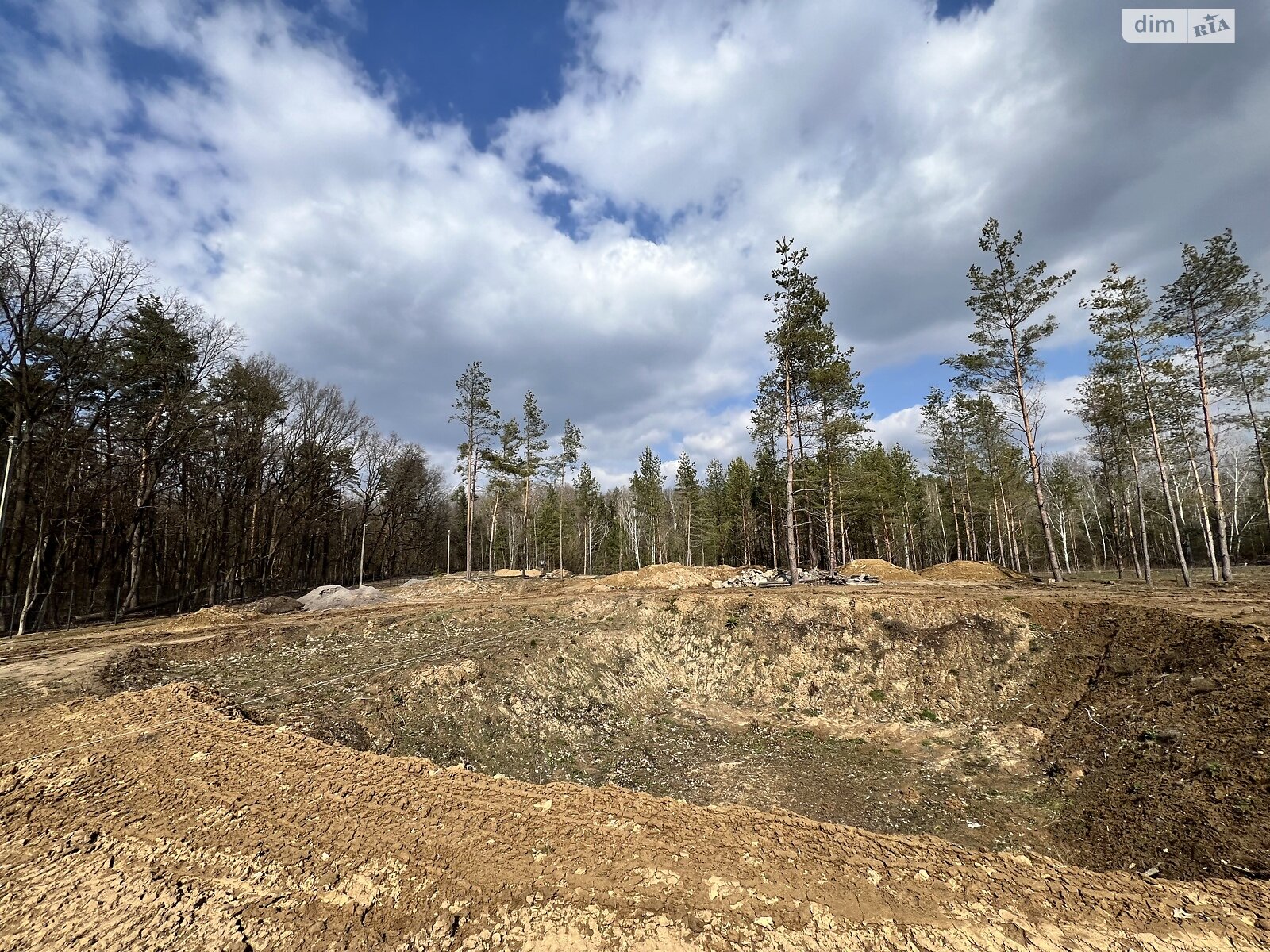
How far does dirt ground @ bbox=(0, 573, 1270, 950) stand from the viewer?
371 cm

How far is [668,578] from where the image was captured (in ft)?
78.4

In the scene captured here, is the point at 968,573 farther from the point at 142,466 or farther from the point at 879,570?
the point at 142,466

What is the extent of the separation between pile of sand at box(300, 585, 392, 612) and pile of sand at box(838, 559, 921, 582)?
2452cm

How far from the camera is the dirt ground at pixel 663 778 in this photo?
3.71m

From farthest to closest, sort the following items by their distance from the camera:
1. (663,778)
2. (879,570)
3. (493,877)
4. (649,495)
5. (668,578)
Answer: (649,495)
(879,570)
(668,578)
(663,778)
(493,877)

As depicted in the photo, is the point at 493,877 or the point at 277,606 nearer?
the point at 493,877

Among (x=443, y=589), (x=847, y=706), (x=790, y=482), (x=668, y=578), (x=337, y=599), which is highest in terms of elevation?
(x=790, y=482)

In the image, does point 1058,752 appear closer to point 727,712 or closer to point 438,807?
point 727,712

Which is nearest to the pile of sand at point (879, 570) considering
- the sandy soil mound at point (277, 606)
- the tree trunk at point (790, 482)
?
the tree trunk at point (790, 482)

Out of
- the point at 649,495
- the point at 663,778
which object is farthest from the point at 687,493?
the point at 663,778

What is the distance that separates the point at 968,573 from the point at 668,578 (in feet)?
51.1

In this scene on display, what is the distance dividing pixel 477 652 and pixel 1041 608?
14217 mm

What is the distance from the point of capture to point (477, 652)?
455 inches

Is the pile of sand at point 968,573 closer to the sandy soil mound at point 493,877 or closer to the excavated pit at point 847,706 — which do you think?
the excavated pit at point 847,706
